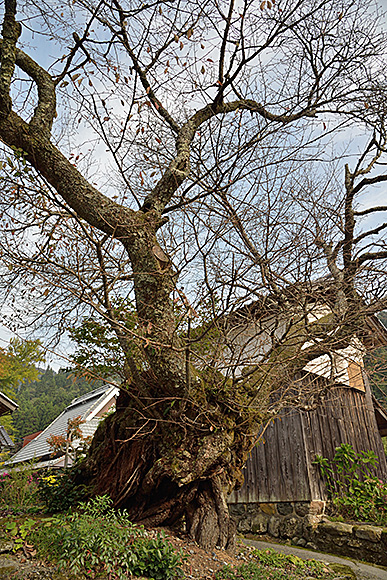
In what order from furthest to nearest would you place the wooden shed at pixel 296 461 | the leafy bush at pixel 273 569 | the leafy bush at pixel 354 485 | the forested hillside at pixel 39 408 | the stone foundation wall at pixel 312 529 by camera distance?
the forested hillside at pixel 39 408
the wooden shed at pixel 296 461
the leafy bush at pixel 354 485
the stone foundation wall at pixel 312 529
the leafy bush at pixel 273 569

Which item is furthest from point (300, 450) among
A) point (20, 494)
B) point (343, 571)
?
point (20, 494)

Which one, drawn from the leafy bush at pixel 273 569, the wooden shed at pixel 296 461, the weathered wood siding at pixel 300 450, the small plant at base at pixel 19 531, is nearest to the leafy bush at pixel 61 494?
the small plant at base at pixel 19 531

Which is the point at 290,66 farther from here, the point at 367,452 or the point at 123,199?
the point at 367,452

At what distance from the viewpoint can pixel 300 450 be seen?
23.2 ft

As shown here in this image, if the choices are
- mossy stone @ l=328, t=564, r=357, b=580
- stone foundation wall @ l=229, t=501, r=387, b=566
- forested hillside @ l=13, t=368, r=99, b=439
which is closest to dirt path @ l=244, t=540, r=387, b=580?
mossy stone @ l=328, t=564, r=357, b=580

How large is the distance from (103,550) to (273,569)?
202 centimetres

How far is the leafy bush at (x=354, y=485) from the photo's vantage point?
252 inches

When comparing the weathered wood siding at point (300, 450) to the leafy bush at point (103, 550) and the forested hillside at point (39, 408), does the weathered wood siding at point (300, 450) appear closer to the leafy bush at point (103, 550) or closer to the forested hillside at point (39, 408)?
the leafy bush at point (103, 550)

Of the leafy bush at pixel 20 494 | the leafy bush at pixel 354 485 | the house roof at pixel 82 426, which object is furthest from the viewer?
the house roof at pixel 82 426

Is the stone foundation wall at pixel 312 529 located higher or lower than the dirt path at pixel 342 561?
higher

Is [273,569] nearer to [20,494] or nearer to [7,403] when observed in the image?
[20,494]

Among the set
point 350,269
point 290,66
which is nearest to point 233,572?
point 350,269

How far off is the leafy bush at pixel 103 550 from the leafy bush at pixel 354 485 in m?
4.78

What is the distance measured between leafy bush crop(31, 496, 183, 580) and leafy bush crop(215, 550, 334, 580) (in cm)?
55
